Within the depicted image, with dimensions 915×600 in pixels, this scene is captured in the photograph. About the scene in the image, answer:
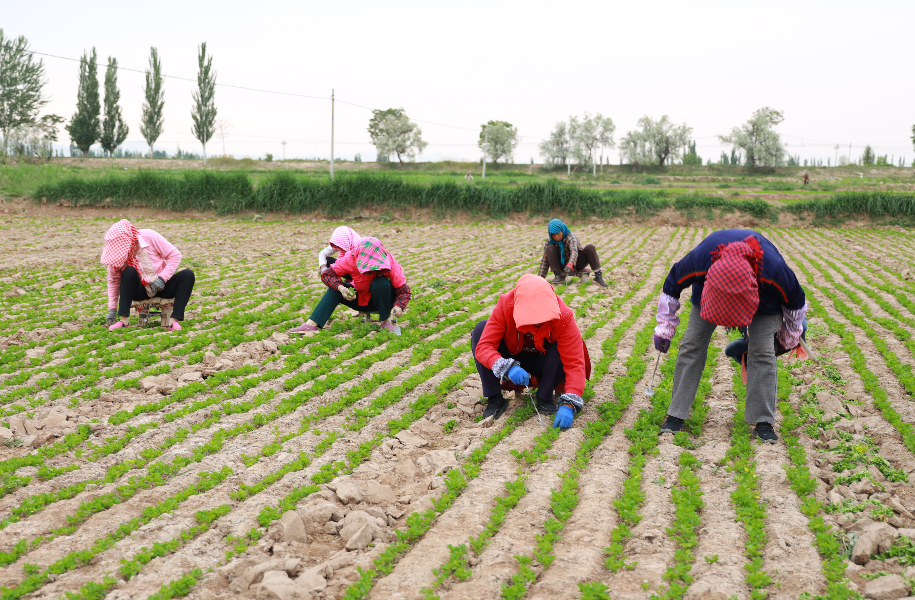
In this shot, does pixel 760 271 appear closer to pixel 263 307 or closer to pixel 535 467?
pixel 535 467

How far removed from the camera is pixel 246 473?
14.0ft

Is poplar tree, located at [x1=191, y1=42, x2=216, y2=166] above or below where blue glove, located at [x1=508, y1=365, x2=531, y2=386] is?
above

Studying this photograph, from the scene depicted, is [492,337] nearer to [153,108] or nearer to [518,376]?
[518,376]

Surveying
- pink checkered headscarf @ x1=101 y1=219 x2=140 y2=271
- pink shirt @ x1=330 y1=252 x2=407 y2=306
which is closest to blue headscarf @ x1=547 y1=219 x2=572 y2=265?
pink shirt @ x1=330 y1=252 x2=407 y2=306

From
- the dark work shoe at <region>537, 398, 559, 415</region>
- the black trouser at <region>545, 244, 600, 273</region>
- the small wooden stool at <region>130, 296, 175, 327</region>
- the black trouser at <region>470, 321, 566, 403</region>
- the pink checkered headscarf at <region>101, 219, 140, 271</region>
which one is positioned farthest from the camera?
the black trouser at <region>545, 244, 600, 273</region>

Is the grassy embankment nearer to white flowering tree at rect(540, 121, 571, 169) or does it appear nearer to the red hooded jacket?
the red hooded jacket

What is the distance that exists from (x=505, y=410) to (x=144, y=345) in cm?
421

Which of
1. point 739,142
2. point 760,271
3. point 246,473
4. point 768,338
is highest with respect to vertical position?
point 739,142

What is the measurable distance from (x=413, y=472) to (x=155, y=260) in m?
4.99

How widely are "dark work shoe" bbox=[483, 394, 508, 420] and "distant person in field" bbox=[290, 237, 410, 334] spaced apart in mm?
2588

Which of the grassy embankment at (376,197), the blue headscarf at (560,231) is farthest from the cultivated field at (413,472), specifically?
the grassy embankment at (376,197)

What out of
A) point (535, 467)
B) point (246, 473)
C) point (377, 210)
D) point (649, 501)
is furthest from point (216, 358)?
point (377, 210)

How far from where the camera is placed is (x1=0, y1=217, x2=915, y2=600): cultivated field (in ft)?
10.5

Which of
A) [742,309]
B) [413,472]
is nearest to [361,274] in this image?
[413,472]
